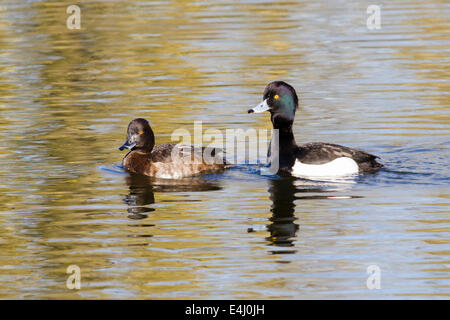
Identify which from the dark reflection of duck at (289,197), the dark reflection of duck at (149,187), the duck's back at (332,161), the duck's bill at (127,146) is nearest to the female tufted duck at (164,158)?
the duck's bill at (127,146)

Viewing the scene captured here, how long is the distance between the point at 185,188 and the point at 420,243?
156 inches

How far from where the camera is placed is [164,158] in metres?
13.6

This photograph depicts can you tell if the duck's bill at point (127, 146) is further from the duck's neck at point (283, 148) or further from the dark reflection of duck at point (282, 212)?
the dark reflection of duck at point (282, 212)

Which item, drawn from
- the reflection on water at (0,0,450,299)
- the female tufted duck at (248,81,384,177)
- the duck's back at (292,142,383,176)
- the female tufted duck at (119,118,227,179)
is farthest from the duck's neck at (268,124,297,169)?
the female tufted duck at (119,118,227,179)

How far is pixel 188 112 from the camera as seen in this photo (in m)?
17.0

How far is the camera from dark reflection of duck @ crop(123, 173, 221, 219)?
39.6 ft

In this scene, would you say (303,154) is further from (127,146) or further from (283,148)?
(127,146)

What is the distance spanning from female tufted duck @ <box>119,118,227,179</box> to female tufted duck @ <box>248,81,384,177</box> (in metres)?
0.87

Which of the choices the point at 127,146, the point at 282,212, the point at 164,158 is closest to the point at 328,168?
the point at 282,212

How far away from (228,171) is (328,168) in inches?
61.6

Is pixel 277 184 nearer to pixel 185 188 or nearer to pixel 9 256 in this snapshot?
pixel 185 188

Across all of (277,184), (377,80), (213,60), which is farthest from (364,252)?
(213,60)

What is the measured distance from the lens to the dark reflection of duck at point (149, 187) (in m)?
12.1

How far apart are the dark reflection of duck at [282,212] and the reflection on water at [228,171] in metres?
0.03
